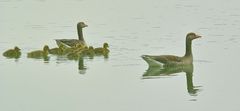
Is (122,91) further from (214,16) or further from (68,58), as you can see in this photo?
(214,16)

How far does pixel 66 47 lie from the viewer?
72.1ft

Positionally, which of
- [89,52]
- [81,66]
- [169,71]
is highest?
[89,52]

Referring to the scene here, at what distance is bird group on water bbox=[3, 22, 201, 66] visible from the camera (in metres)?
19.5

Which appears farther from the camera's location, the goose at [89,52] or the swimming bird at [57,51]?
the swimming bird at [57,51]

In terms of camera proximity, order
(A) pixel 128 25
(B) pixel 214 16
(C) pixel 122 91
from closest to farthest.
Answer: (C) pixel 122 91, (A) pixel 128 25, (B) pixel 214 16

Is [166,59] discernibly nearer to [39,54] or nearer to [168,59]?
[168,59]

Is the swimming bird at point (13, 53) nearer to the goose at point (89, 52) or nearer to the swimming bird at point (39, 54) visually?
the swimming bird at point (39, 54)

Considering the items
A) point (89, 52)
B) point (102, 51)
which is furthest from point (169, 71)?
point (89, 52)

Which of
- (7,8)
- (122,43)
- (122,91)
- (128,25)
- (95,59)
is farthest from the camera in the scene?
(7,8)

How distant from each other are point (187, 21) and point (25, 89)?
40.4 feet

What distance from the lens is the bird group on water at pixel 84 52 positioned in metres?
19.5

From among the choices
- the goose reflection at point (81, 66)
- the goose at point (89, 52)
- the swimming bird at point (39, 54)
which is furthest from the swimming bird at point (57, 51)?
the goose reflection at point (81, 66)

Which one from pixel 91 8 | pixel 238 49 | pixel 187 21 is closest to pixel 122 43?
pixel 238 49

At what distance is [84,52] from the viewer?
69.5 feet
